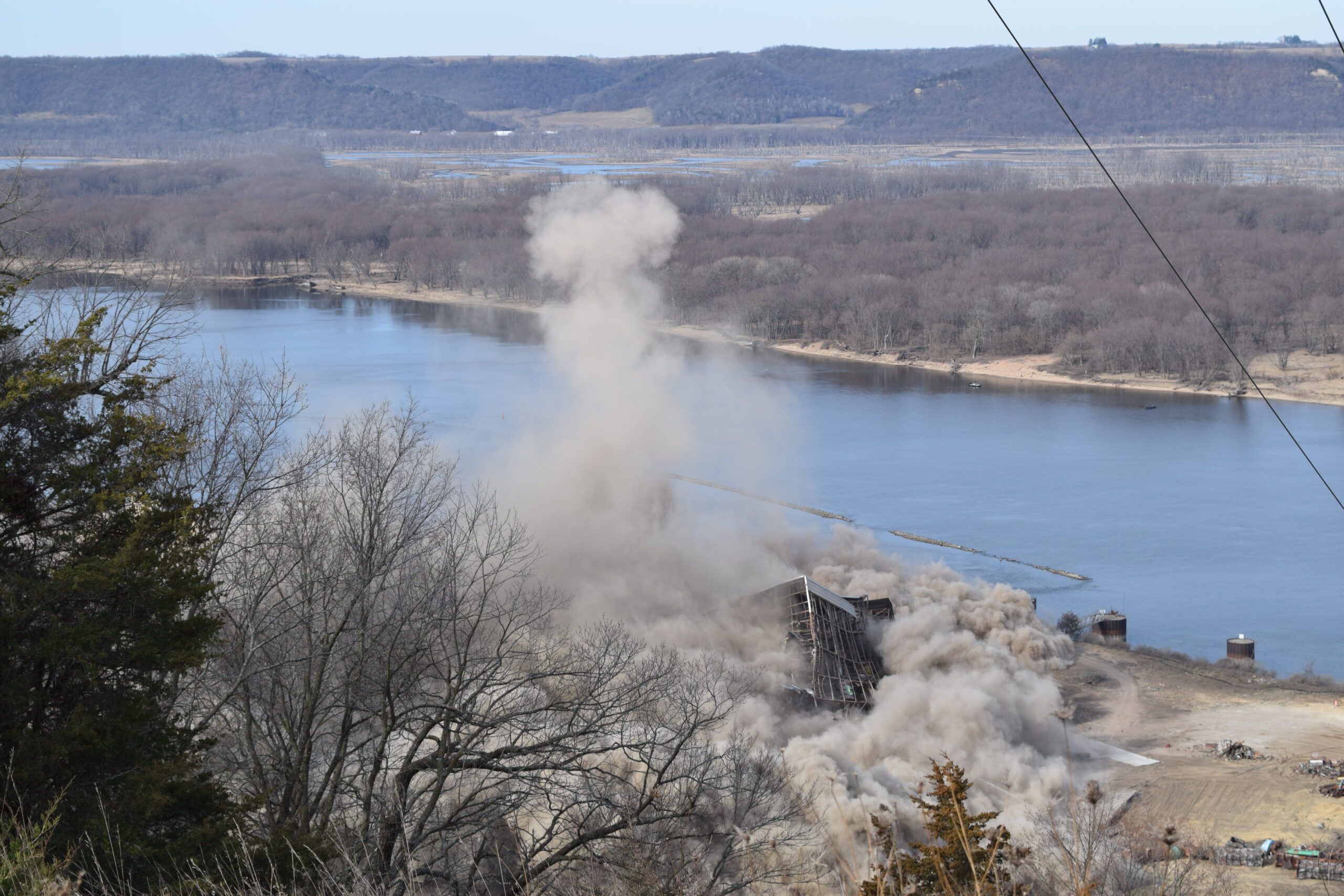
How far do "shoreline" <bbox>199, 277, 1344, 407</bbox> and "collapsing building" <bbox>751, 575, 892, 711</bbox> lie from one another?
126 feet

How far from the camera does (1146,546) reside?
3547cm

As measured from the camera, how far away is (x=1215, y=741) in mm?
22641

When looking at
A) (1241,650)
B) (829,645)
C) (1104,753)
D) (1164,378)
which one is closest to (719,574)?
(829,645)

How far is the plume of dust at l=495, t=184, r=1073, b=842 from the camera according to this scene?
1977 centimetres

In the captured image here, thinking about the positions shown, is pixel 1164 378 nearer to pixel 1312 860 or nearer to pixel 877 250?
pixel 877 250

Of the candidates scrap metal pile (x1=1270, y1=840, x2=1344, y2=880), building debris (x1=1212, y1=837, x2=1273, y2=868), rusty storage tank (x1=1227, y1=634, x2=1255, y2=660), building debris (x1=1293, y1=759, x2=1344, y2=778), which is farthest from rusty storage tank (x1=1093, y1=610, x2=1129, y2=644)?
building debris (x1=1212, y1=837, x2=1273, y2=868)

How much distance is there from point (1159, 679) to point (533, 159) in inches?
6212

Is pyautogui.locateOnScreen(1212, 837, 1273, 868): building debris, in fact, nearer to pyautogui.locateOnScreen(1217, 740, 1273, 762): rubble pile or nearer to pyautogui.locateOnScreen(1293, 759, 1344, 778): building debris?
pyautogui.locateOnScreen(1293, 759, 1344, 778): building debris

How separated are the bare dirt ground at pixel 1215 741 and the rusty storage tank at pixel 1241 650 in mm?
612

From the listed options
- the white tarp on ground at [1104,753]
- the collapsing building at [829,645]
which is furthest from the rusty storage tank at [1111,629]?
the collapsing building at [829,645]

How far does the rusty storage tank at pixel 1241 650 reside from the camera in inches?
1050

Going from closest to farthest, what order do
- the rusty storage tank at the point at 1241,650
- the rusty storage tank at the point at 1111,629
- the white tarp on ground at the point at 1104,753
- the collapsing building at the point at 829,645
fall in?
the white tarp on ground at the point at 1104,753
the collapsing building at the point at 829,645
the rusty storage tank at the point at 1241,650
the rusty storage tank at the point at 1111,629

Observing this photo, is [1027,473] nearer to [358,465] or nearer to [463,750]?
[358,465]

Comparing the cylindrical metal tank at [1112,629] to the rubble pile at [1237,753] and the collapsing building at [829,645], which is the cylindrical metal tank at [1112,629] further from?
the collapsing building at [829,645]
